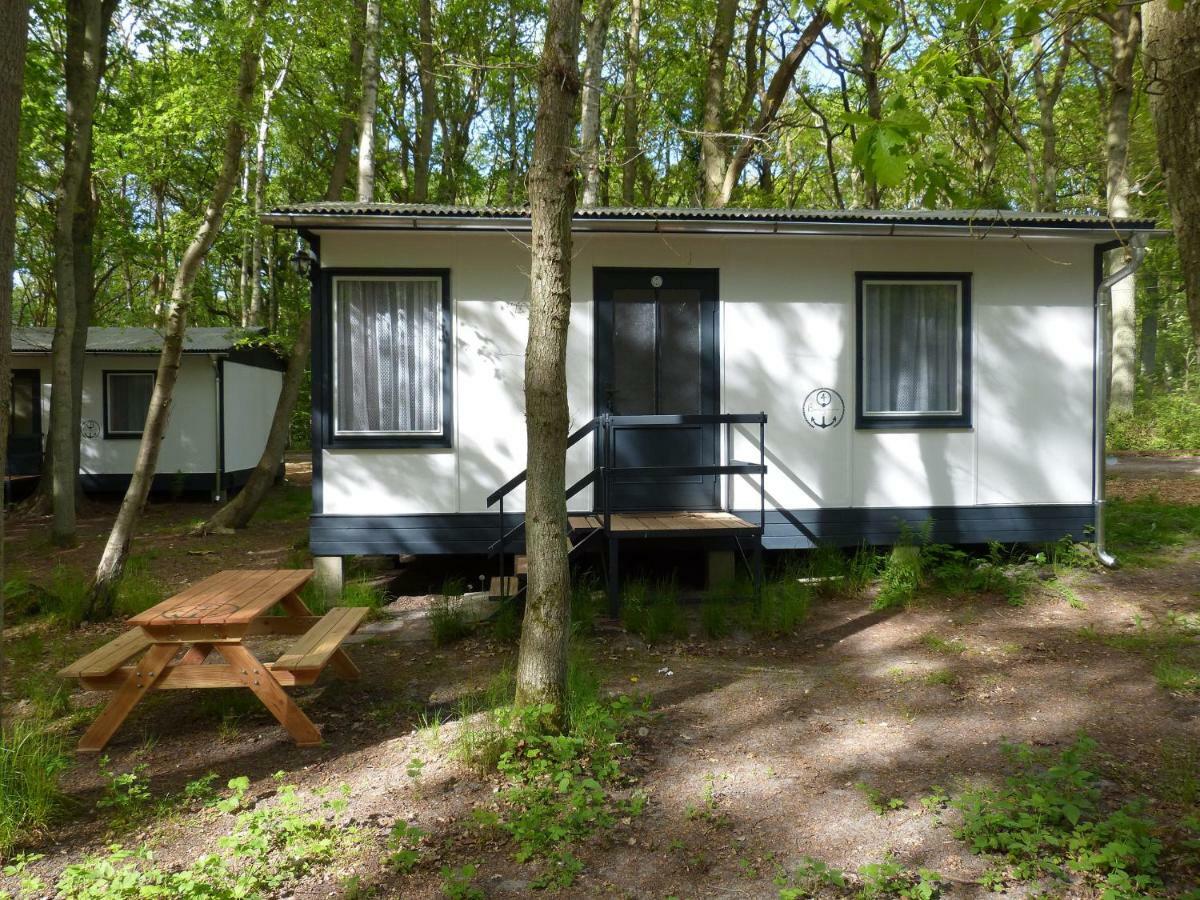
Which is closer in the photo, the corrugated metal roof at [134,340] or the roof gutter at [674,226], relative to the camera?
the roof gutter at [674,226]

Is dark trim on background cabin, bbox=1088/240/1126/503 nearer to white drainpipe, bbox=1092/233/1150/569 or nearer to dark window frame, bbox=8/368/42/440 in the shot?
white drainpipe, bbox=1092/233/1150/569

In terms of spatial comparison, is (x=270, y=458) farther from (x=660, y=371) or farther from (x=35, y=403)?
(x=35, y=403)

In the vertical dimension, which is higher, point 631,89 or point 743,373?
point 631,89

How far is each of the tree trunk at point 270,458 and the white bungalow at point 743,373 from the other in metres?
4.30

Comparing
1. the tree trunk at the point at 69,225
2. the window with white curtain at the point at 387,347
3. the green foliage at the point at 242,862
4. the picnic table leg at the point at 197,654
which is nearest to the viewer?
the green foliage at the point at 242,862

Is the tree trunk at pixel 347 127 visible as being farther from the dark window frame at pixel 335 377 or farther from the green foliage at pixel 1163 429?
the green foliage at pixel 1163 429

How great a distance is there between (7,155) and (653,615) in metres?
4.58

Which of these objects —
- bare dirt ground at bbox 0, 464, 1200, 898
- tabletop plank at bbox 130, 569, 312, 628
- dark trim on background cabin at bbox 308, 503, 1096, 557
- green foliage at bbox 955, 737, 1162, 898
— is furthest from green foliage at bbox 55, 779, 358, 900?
dark trim on background cabin at bbox 308, 503, 1096, 557

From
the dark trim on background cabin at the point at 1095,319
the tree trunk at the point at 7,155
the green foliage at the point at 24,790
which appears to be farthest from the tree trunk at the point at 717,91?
the green foliage at the point at 24,790

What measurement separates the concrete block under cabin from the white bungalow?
791 centimetres

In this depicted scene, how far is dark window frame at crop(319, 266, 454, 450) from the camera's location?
741 cm

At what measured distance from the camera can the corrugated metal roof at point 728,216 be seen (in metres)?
6.92

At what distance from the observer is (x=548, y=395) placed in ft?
13.5

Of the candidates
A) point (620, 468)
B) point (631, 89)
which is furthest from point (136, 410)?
point (620, 468)
